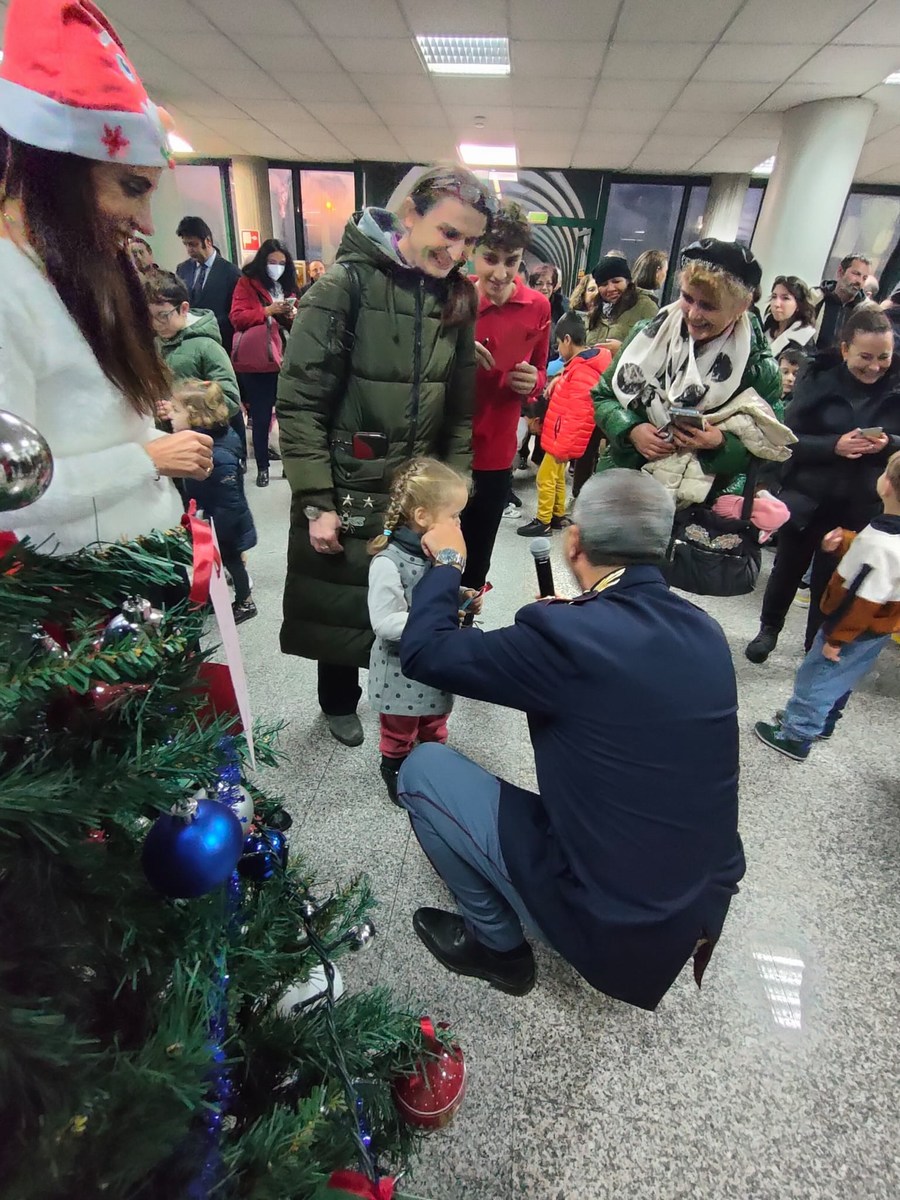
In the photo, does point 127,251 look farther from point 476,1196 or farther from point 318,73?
point 318,73

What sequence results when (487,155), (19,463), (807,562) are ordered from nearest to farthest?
(19,463)
(807,562)
(487,155)

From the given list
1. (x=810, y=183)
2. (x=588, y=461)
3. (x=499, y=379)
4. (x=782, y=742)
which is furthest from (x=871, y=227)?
(x=782, y=742)

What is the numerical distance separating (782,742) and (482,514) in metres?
1.31

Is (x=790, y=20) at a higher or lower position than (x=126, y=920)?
higher

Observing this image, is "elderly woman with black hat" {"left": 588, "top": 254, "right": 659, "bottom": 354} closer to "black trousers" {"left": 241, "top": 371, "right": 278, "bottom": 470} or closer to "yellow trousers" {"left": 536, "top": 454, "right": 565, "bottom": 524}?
"yellow trousers" {"left": 536, "top": 454, "right": 565, "bottom": 524}

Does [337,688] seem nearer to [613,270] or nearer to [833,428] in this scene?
[833,428]

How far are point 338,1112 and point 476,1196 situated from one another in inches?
21.2

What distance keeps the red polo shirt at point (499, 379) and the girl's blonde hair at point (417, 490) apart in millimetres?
770

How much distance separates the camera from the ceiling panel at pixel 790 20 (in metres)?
3.68

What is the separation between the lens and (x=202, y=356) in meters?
2.43

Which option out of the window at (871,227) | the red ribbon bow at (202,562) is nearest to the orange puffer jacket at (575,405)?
the red ribbon bow at (202,562)

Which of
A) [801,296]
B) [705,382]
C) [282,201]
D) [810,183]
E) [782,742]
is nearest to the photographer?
[705,382]

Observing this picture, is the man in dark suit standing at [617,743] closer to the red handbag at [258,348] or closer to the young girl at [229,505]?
the young girl at [229,505]

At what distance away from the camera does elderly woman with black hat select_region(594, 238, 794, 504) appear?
1.61m
